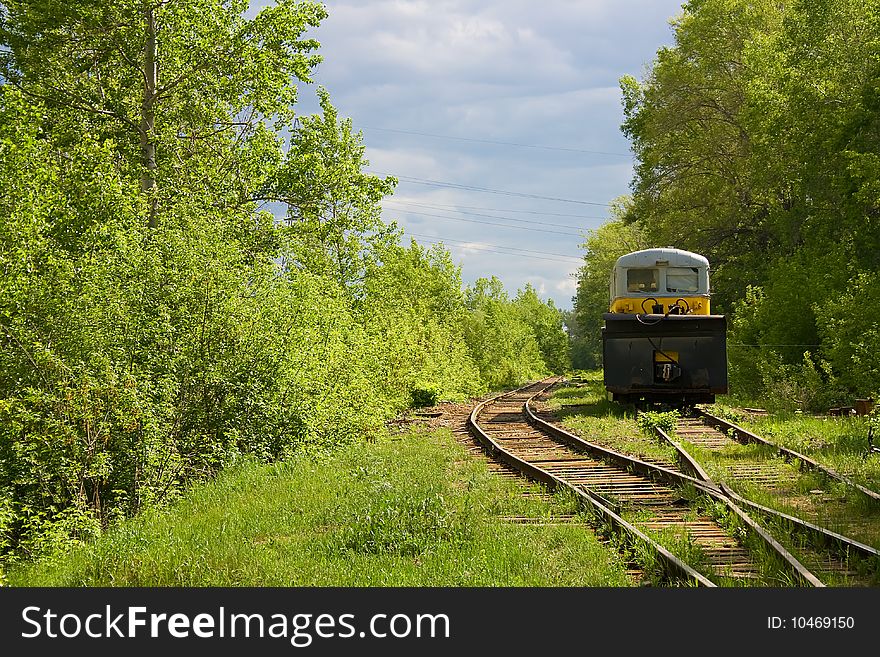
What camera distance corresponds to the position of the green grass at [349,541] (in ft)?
24.7

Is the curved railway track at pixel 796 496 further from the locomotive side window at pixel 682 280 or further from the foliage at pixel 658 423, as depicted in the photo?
the locomotive side window at pixel 682 280

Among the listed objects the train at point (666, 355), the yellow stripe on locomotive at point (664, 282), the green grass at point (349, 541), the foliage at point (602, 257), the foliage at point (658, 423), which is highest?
the foliage at point (602, 257)

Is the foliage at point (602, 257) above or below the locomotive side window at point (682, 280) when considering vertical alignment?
above

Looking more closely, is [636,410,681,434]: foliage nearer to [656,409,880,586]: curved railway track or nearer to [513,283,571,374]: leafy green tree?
[656,409,880,586]: curved railway track

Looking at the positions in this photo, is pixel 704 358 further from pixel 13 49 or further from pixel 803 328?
pixel 13 49

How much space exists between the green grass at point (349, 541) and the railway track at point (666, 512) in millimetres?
471

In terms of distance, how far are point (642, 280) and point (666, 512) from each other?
39.0 ft

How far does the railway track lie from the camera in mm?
7383

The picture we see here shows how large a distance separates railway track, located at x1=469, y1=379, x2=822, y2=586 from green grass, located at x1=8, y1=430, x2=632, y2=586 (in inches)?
18.5

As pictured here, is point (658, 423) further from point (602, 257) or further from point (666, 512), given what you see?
point (602, 257)

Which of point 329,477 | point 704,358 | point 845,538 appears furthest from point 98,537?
point 704,358

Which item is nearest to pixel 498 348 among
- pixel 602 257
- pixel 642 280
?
pixel 602 257

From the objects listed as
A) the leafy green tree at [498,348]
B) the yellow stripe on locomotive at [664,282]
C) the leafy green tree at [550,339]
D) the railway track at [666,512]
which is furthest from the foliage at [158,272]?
the leafy green tree at [550,339]

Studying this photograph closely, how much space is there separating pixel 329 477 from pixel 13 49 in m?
15.4
